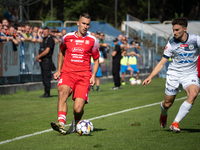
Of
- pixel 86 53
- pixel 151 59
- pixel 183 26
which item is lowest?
pixel 151 59

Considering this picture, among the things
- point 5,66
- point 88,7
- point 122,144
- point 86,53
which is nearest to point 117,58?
point 5,66

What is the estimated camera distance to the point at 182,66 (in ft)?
23.1

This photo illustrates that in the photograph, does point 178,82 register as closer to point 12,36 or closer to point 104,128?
point 104,128

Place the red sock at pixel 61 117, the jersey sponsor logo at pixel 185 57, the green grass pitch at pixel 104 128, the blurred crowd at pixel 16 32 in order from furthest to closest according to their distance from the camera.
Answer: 1. the blurred crowd at pixel 16 32
2. the jersey sponsor logo at pixel 185 57
3. the red sock at pixel 61 117
4. the green grass pitch at pixel 104 128

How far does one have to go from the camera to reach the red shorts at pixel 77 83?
272 inches

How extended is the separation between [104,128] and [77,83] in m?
1.21

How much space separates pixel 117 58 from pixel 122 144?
12.2 meters

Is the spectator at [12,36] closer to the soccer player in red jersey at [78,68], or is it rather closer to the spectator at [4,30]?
the spectator at [4,30]

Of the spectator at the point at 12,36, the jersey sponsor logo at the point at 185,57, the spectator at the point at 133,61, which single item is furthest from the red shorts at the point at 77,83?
the spectator at the point at 133,61

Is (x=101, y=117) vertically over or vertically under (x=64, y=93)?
under

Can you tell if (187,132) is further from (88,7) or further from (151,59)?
(88,7)

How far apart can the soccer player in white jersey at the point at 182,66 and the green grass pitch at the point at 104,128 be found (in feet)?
1.89

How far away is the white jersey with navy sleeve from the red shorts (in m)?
1.64

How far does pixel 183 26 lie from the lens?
695 centimetres
